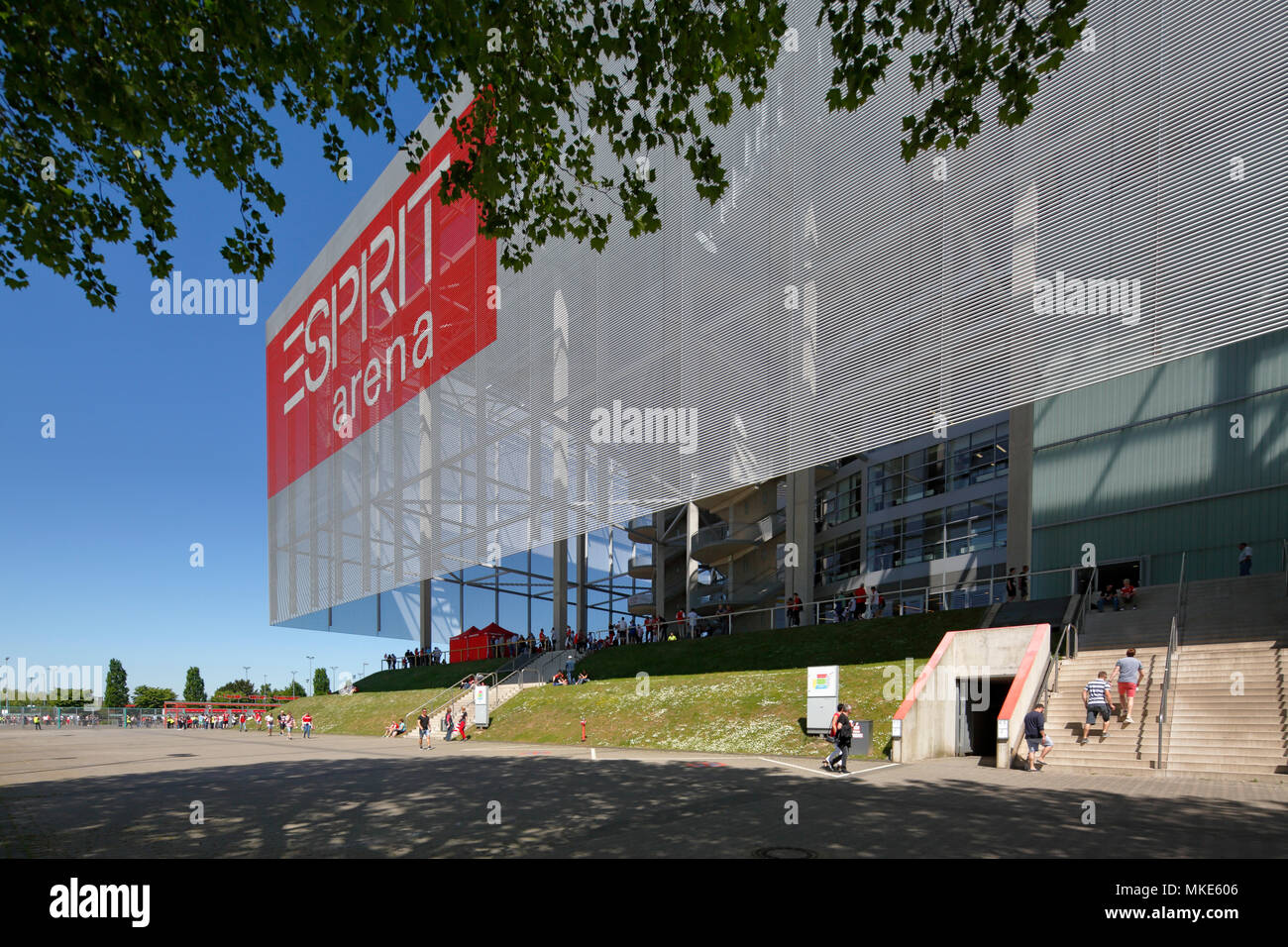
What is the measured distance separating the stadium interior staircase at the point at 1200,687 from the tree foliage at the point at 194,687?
113837mm

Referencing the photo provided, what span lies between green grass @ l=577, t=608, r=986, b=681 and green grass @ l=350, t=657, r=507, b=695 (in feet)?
35.0

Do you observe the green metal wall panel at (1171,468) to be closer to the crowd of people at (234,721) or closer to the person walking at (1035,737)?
the person walking at (1035,737)

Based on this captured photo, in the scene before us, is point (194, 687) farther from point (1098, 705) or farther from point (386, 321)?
point (1098, 705)

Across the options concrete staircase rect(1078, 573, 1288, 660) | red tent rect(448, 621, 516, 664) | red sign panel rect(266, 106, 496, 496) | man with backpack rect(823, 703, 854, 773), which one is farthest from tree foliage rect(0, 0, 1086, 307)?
red tent rect(448, 621, 516, 664)

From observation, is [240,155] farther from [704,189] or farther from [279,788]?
[279,788]

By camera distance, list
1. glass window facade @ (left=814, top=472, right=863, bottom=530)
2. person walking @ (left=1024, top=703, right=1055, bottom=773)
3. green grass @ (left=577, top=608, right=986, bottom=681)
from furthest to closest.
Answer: glass window facade @ (left=814, top=472, right=863, bottom=530) < green grass @ (left=577, top=608, right=986, bottom=681) < person walking @ (left=1024, top=703, right=1055, bottom=773)

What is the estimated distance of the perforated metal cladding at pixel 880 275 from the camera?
1767 cm

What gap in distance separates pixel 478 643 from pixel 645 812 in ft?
133

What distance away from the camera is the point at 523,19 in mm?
10094

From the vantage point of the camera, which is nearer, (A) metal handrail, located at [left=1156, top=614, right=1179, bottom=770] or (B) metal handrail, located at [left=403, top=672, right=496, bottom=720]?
(A) metal handrail, located at [left=1156, top=614, right=1179, bottom=770]

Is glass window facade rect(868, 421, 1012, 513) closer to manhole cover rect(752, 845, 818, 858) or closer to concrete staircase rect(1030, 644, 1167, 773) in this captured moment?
concrete staircase rect(1030, 644, 1167, 773)

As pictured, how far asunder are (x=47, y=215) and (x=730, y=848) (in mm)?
10379

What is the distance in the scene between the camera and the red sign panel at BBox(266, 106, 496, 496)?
145 ft
